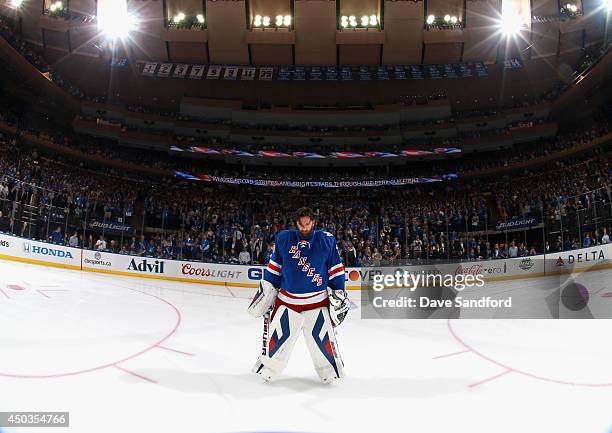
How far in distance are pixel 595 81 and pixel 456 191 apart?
932 centimetres

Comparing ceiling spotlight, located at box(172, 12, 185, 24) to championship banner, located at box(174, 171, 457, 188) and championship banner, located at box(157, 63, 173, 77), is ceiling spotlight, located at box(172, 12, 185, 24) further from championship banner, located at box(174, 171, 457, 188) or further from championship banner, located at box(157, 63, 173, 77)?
championship banner, located at box(174, 171, 457, 188)

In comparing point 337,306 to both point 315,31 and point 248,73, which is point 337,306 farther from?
point 248,73

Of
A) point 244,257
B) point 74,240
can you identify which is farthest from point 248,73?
point 74,240

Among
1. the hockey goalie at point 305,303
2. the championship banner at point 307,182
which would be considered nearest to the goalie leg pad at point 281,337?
the hockey goalie at point 305,303

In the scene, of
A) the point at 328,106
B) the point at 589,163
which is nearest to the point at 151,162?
the point at 328,106

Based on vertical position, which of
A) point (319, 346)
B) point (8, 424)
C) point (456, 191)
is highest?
point (456, 191)

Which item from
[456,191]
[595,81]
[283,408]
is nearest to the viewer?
[283,408]

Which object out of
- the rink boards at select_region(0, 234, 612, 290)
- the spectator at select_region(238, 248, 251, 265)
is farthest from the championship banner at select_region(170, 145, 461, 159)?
the rink boards at select_region(0, 234, 612, 290)

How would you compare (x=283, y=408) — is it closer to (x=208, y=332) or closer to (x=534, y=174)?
(x=208, y=332)

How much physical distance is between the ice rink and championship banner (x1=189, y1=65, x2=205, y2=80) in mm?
18211

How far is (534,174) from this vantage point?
22.1 metres

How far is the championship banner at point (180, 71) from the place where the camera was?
2227 centimetres

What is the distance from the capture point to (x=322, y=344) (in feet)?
11.6

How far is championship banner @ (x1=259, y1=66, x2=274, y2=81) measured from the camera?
2258 centimetres
